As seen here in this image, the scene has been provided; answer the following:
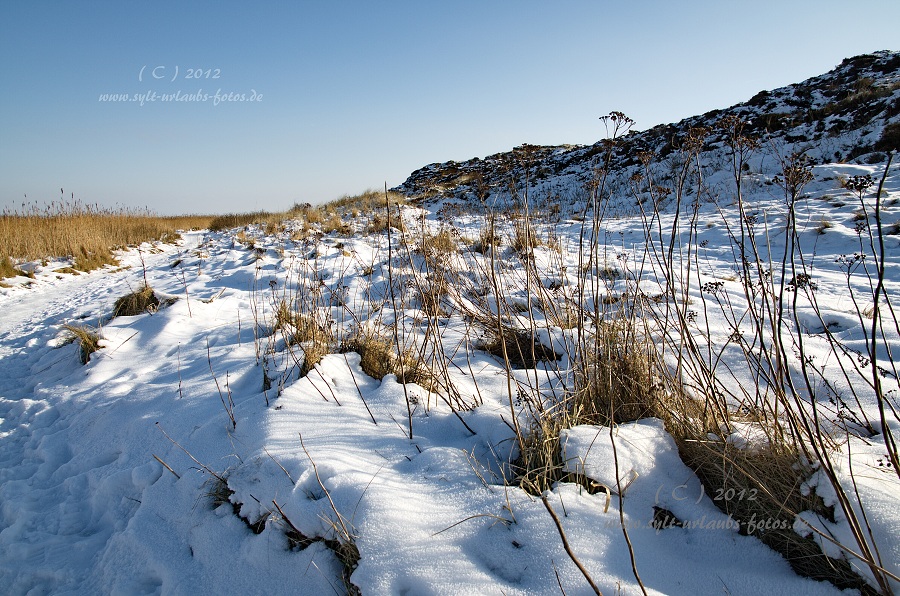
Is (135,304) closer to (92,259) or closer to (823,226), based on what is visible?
(92,259)

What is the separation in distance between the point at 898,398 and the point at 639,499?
134 centimetres

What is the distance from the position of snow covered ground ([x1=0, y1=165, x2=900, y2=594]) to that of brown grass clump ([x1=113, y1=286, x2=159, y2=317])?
105cm

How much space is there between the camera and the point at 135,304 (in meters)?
3.84

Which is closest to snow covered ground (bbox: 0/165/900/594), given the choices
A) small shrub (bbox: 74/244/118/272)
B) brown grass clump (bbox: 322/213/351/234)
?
brown grass clump (bbox: 322/213/351/234)

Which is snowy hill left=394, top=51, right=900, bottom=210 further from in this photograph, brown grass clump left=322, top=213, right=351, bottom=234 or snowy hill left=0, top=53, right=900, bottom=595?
snowy hill left=0, top=53, right=900, bottom=595

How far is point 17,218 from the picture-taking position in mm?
9312

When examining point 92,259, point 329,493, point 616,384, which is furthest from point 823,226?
point 92,259

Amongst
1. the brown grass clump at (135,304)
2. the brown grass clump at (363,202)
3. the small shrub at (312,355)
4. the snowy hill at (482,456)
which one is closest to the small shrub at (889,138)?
the snowy hill at (482,456)

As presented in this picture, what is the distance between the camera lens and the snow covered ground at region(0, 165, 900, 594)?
1.05m

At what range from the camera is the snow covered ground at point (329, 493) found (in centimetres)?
105

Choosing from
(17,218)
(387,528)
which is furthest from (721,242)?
(17,218)

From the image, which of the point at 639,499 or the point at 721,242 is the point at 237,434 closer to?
the point at 639,499

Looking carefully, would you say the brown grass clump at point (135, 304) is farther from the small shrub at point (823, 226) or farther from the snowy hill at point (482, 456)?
the small shrub at point (823, 226)

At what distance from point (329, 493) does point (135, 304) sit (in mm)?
3598
